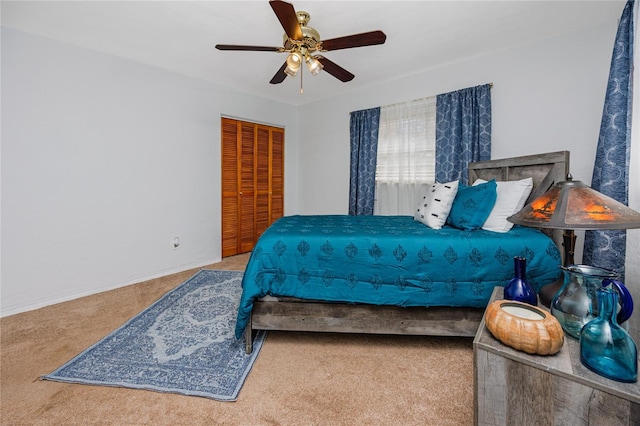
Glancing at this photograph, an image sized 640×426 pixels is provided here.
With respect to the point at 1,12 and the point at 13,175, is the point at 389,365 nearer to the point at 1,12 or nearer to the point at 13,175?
the point at 13,175

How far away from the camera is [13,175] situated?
2.34 m

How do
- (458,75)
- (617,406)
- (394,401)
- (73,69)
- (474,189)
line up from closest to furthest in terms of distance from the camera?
(617,406)
(394,401)
(474,189)
(73,69)
(458,75)

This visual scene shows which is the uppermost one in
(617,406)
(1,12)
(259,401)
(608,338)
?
(1,12)

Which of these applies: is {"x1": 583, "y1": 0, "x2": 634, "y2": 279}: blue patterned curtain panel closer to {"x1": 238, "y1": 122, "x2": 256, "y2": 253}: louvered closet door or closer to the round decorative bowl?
the round decorative bowl

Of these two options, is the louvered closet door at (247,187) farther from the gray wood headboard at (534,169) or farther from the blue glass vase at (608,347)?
the blue glass vase at (608,347)

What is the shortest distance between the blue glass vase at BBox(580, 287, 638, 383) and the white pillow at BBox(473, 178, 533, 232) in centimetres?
110

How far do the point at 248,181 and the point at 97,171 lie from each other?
1.90 m

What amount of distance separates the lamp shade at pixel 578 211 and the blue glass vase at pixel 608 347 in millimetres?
320

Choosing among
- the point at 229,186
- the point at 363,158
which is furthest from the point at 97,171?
the point at 363,158

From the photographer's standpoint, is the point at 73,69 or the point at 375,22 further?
the point at 73,69

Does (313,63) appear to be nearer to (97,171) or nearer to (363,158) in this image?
(363,158)

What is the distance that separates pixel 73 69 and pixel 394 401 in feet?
12.9

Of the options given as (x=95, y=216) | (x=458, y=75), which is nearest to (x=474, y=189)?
(x=458, y=75)

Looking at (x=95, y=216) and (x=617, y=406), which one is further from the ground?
(x=95, y=216)
